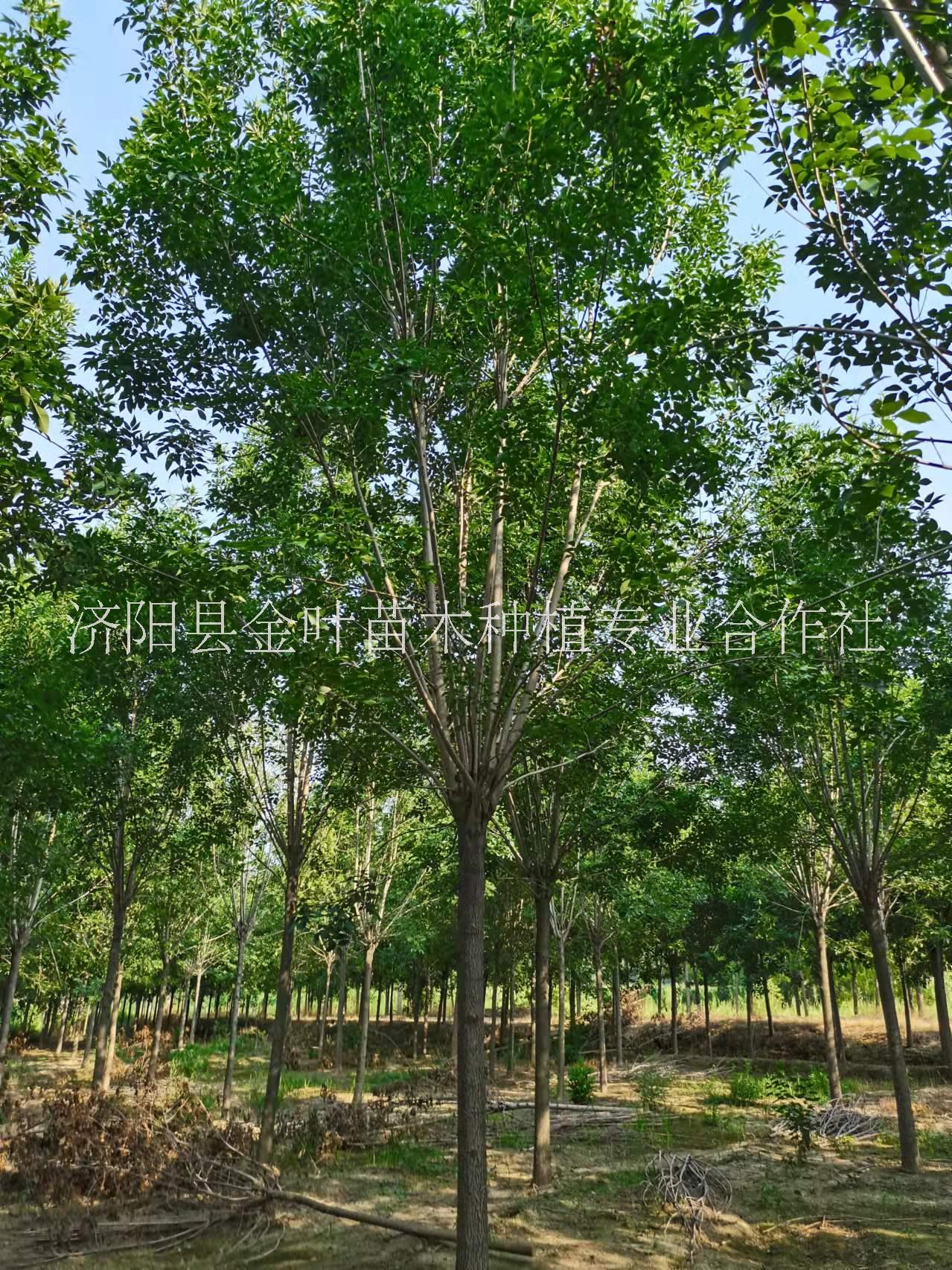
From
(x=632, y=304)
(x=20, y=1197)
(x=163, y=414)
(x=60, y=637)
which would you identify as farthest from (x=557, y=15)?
(x=20, y=1197)

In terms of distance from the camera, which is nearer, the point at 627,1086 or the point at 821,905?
the point at 821,905

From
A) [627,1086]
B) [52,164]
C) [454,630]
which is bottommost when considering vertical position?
[627,1086]

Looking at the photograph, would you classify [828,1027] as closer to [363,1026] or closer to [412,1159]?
[412,1159]

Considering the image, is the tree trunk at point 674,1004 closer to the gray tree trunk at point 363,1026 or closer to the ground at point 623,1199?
the ground at point 623,1199

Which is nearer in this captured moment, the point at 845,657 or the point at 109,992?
the point at 845,657

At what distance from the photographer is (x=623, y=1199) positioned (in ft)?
33.2

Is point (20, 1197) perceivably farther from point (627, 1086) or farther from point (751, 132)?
point (627, 1086)

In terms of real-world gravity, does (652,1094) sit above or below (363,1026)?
below

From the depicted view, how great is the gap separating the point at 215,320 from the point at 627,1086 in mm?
21664

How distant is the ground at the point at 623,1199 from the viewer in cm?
816

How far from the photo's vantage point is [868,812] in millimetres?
14359

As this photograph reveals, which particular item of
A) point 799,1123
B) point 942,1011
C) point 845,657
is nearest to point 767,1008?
point 942,1011

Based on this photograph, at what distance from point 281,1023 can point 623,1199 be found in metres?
4.85

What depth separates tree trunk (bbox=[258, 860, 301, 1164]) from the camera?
1058 centimetres
